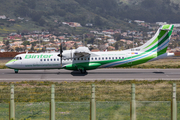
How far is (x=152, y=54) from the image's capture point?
37.4m

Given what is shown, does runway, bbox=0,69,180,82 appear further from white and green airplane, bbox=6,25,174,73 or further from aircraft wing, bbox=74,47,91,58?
aircraft wing, bbox=74,47,91,58

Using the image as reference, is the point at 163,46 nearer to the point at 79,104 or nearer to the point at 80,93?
the point at 80,93

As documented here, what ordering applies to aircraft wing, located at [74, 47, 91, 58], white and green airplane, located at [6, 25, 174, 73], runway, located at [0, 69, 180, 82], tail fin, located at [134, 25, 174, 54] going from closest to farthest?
1. runway, located at [0, 69, 180, 82]
2. aircraft wing, located at [74, 47, 91, 58]
3. white and green airplane, located at [6, 25, 174, 73]
4. tail fin, located at [134, 25, 174, 54]

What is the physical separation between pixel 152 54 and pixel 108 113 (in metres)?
26.8

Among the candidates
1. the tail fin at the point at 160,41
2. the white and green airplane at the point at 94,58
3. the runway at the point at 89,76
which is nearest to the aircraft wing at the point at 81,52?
the white and green airplane at the point at 94,58

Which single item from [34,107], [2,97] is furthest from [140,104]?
[2,97]

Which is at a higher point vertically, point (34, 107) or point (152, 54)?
point (152, 54)

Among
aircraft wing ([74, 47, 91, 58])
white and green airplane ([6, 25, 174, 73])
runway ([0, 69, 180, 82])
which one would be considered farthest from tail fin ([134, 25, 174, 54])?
aircraft wing ([74, 47, 91, 58])

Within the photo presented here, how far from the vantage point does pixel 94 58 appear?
37.5m

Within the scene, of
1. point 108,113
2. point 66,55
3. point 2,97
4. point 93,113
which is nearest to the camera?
point 93,113

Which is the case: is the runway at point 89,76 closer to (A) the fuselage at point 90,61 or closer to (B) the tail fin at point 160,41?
(A) the fuselage at point 90,61

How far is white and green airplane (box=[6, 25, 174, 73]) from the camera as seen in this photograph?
1460 inches

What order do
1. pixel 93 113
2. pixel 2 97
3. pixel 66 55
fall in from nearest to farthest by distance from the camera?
pixel 93 113
pixel 2 97
pixel 66 55

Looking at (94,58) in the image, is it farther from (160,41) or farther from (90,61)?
(160,41)
